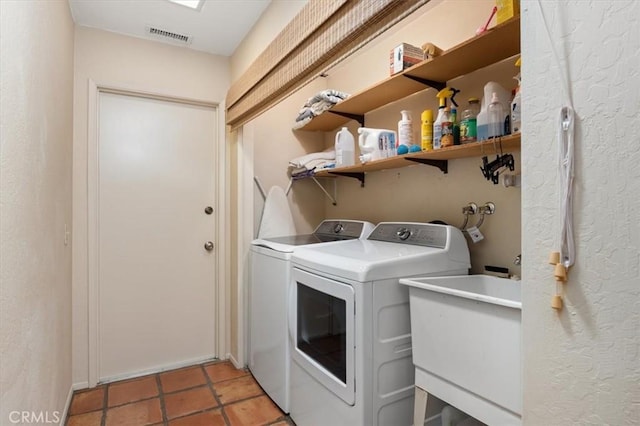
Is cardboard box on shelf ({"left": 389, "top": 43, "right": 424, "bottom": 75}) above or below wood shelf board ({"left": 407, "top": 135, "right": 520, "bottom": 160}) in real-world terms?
above

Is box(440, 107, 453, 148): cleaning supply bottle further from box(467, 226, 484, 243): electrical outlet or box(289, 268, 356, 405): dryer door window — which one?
box(289, 268, 356, 405): dryer door window

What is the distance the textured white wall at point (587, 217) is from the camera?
1.89 ft

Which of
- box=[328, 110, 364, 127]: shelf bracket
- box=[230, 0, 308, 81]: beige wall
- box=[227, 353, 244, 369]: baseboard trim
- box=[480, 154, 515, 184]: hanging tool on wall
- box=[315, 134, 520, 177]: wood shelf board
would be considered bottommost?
box=[227, 353, 244, 369]: baseboard trim

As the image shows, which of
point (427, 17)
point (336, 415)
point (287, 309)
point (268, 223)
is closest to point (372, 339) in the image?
point (336, 415)

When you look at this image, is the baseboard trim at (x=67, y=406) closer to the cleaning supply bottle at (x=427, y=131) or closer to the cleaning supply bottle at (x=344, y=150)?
the cleaning supply bottle at (x=344, y=150)

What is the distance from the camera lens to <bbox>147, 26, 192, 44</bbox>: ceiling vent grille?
92.7 inches

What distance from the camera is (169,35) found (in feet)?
7.96

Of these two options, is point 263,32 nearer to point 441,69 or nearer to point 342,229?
point 441,69

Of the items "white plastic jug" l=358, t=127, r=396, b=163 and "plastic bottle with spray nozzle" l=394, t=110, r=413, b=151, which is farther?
"white plastic jug" l=358, t=127, r=396, b=163

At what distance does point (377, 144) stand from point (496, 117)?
72 centimetres

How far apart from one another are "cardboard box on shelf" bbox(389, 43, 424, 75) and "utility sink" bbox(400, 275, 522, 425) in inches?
42.0

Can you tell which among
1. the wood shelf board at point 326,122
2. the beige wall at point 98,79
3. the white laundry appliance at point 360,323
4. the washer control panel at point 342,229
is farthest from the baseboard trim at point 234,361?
the wood shelf board at point 326,122
